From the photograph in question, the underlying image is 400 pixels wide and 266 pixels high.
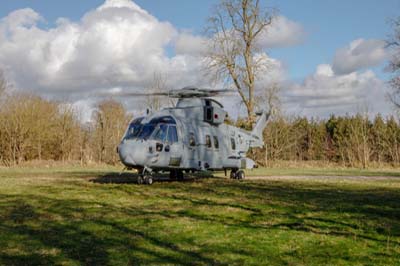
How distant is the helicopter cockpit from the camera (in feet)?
55.2

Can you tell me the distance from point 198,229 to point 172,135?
10065mm

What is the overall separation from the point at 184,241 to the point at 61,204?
526 centimetres

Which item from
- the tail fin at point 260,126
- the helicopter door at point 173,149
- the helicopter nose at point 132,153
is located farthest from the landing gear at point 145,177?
the tail fin at point 260,126

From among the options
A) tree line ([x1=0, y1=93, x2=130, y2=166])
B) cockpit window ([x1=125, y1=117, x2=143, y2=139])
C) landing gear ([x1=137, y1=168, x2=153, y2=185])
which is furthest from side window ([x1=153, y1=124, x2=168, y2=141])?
tree line ([x1=0, y1=93, x2=130, y2=166])

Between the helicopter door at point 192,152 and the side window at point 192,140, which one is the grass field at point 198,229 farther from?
the side window at point 192,140

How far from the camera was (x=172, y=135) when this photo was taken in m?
17.7

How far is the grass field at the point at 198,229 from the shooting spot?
5.94 meters

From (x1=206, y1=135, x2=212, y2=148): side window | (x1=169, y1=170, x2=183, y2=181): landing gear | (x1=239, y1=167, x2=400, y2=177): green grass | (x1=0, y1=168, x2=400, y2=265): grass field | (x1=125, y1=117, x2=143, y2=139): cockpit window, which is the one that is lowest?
(x1=0, y1=168, x2=400, y2=265): grass field

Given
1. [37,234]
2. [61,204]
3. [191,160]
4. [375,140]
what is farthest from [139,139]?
[375,140]

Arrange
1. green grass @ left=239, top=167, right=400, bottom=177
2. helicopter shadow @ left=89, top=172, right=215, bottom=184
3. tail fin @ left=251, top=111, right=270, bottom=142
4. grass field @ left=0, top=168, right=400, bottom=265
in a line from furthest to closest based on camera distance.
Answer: green grass @ left=239, top=167, right=400, bottom=177, tail fin @ left=251, top=111, right=270, bottom=142, helicopter shadow @ left=89, top=172, right=215, bottom=184, grass field @ left=0, top=168, right=400, bottom=265

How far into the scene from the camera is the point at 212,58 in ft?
129

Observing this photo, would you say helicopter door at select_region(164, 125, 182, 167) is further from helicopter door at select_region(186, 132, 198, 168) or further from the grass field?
the grass field

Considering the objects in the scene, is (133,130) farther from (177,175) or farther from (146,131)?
(177,175)

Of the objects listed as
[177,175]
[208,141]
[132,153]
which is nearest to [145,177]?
[132,153]
